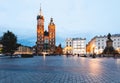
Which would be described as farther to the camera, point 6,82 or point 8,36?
point 8,36

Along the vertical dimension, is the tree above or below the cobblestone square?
above

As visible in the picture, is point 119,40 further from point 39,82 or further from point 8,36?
point 39,82

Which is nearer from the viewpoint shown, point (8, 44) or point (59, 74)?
point (59, 74)

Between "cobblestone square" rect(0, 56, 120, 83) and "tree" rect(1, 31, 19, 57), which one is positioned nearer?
"cobblestone square" rect(0, 56, 120, 83)

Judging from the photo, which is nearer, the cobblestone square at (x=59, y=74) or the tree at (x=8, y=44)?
the cobblestone square at (x=59, y=74)

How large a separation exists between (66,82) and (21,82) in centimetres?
232

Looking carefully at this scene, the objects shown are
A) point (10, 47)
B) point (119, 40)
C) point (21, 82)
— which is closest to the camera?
point (21, 82)

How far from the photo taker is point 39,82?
12.0 metres

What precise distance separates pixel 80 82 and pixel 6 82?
3.85 metres

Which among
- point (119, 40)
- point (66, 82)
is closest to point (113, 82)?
point (66, 82)

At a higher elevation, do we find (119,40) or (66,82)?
(119,40)

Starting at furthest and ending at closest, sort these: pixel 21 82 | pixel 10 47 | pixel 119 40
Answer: pixel 119 40
pixel 10 47
pixel 21 82

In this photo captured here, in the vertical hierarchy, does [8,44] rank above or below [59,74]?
above

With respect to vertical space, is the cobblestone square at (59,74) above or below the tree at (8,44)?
below
